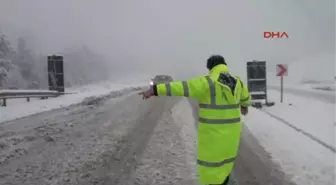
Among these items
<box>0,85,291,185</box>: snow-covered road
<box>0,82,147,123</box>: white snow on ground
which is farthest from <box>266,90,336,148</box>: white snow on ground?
<box>0,82,147,123</box>: white snow on ground

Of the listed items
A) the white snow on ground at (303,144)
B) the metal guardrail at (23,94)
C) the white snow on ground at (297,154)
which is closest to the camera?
the white snow on ground at (297,154)

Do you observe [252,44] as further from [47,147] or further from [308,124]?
[47,147]

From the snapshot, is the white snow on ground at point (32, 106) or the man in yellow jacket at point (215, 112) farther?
the white snow on ground at point (32, 106)

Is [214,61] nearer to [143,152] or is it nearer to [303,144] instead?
[143,152]

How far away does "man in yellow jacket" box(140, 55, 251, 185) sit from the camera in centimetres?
398

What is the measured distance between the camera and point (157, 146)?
8969 mm

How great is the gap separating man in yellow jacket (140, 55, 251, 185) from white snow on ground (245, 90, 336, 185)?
2945 millimetres

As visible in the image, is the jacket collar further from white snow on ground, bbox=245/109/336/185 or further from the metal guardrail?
the metal guardrail

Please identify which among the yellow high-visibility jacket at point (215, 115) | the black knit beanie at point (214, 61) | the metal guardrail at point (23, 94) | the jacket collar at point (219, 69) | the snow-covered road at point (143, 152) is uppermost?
the black knit beanie at point (214, 61)

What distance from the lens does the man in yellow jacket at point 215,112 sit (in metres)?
3.98

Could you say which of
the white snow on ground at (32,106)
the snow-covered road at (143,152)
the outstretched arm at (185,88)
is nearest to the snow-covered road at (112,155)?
the snow-covered road at (143,152)

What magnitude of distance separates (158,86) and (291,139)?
7641 millimetres

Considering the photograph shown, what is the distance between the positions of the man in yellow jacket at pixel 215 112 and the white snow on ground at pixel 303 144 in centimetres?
294

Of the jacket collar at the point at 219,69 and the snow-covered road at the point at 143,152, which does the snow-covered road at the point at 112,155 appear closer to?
the snow-covered road at the point at 143,152
